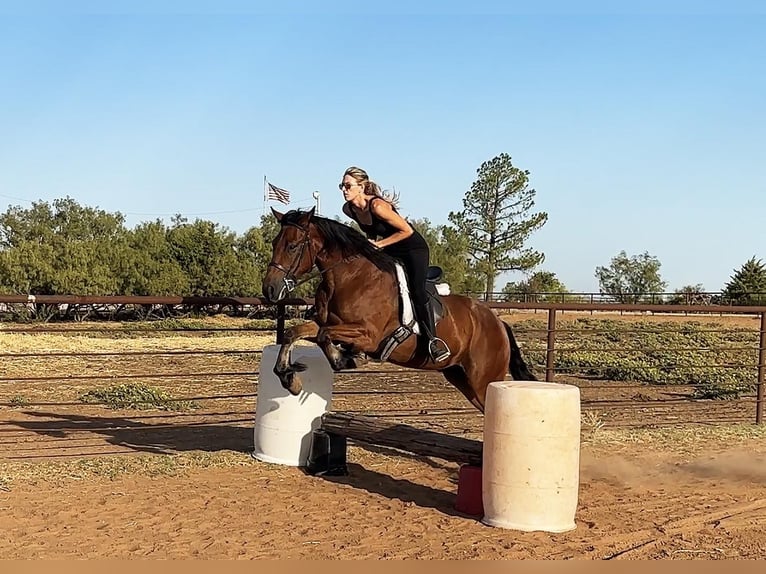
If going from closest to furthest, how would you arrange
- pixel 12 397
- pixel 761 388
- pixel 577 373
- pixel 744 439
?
pixel 744 439 < pixel 761 388 < pixel 12 397 < pixel 577 373

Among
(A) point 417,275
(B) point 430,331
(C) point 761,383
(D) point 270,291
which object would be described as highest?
(A) point 417,275

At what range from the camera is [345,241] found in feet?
21.7

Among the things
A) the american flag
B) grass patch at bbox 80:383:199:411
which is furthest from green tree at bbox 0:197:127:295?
grass patch at bbox 80:383:199:411

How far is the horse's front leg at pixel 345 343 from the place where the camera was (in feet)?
20.7

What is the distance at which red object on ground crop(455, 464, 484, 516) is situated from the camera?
5.63 m

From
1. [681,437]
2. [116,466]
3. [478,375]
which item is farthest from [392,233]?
[681,437]

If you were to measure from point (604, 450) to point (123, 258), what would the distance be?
133 ft

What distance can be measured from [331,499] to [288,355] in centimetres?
116

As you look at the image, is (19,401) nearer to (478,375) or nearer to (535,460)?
(478,375)

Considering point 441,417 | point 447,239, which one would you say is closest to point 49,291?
point 447,239

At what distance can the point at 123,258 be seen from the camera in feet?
148

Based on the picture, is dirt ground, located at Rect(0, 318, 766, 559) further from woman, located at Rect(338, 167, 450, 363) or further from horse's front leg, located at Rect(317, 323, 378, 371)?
woman, located at Rect(338, 167, 450, 363)

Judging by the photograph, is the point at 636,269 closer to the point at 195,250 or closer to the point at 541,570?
the point at 195,250

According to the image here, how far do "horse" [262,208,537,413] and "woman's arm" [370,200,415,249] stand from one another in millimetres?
136
